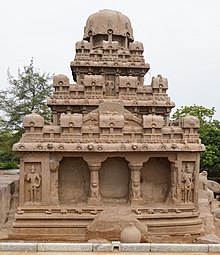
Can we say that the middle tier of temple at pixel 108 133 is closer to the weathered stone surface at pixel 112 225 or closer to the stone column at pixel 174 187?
the stone column at pixel 174 187

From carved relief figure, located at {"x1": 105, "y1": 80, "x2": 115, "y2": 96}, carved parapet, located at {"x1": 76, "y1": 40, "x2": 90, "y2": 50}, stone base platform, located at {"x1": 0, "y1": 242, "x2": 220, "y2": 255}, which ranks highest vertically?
carved parapet, located at {"x1": 76, "y1": 40, "x2": 90, "y2": 50}

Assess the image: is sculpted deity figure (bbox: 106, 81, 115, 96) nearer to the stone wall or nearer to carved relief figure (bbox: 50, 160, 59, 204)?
carved relief figure (bbox: 50, 160, 59, 204)

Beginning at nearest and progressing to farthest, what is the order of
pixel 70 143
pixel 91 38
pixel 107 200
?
1. pixel 70 143
2. pixel 107 200
3. pixel 91 38

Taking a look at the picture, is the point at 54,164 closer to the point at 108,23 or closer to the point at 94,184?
the point at 94,184

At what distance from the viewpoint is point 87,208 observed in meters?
13.1

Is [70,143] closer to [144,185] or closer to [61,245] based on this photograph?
[144,185]

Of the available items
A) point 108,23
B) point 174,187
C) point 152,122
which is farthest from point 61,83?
point 174,187

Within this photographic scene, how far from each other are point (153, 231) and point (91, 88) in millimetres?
8213

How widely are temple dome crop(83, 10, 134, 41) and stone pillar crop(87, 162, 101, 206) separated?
385 inches

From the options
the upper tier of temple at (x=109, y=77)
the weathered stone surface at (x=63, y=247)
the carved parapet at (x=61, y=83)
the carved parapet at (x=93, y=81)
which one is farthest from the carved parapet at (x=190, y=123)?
the weathered stone surface at (x=63, y=247)

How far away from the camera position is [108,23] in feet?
62.0

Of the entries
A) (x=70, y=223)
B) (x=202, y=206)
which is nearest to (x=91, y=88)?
(x=70, y=223)

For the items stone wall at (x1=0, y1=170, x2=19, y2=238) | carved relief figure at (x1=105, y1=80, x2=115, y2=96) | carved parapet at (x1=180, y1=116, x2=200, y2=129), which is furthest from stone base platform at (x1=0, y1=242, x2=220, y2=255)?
carved relief figure at (x1=105, y1=80, x2=115, y2=96)

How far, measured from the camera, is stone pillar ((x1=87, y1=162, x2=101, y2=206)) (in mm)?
13186
